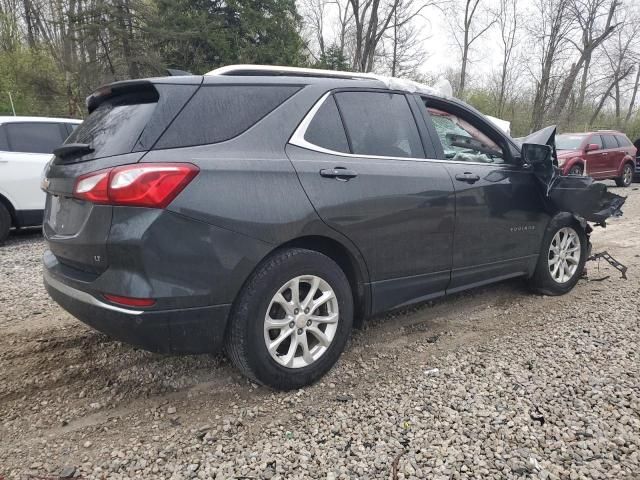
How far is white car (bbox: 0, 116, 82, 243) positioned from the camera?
20.3 ft

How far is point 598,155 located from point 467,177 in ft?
38.8

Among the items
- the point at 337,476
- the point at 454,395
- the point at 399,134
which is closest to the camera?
the point at 337,476

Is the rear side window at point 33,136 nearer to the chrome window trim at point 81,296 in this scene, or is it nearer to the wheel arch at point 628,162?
the chrome window trim at point 81,296

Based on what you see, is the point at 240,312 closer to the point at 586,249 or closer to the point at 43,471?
the point at 43,471

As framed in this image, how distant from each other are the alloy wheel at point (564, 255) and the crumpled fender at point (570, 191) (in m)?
0.20

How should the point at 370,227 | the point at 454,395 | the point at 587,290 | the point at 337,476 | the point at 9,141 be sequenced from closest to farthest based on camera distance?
the point at 337,476, the point at 454,395, the point at 370,227, the point at 587,290, the point at 9,141

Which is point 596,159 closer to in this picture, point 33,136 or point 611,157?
point 611,157

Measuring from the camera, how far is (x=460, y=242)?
3.29m

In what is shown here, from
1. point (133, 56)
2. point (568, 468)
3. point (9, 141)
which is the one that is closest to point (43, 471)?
point (568, 468)

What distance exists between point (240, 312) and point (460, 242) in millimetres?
1761

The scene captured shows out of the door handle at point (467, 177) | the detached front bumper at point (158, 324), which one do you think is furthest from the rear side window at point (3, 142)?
the door handle at point (467, 177)

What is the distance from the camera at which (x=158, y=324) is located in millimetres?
2135

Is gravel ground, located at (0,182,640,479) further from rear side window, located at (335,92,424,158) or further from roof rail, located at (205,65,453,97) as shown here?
roof rail, located at (205,65,453,97)

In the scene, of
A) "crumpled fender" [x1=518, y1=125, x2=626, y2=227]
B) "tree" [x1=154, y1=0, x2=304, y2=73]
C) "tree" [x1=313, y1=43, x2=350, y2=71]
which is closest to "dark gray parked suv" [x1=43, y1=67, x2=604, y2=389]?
"crumpled fender" [x1=518, y1=125, x2=626, y2=227]
